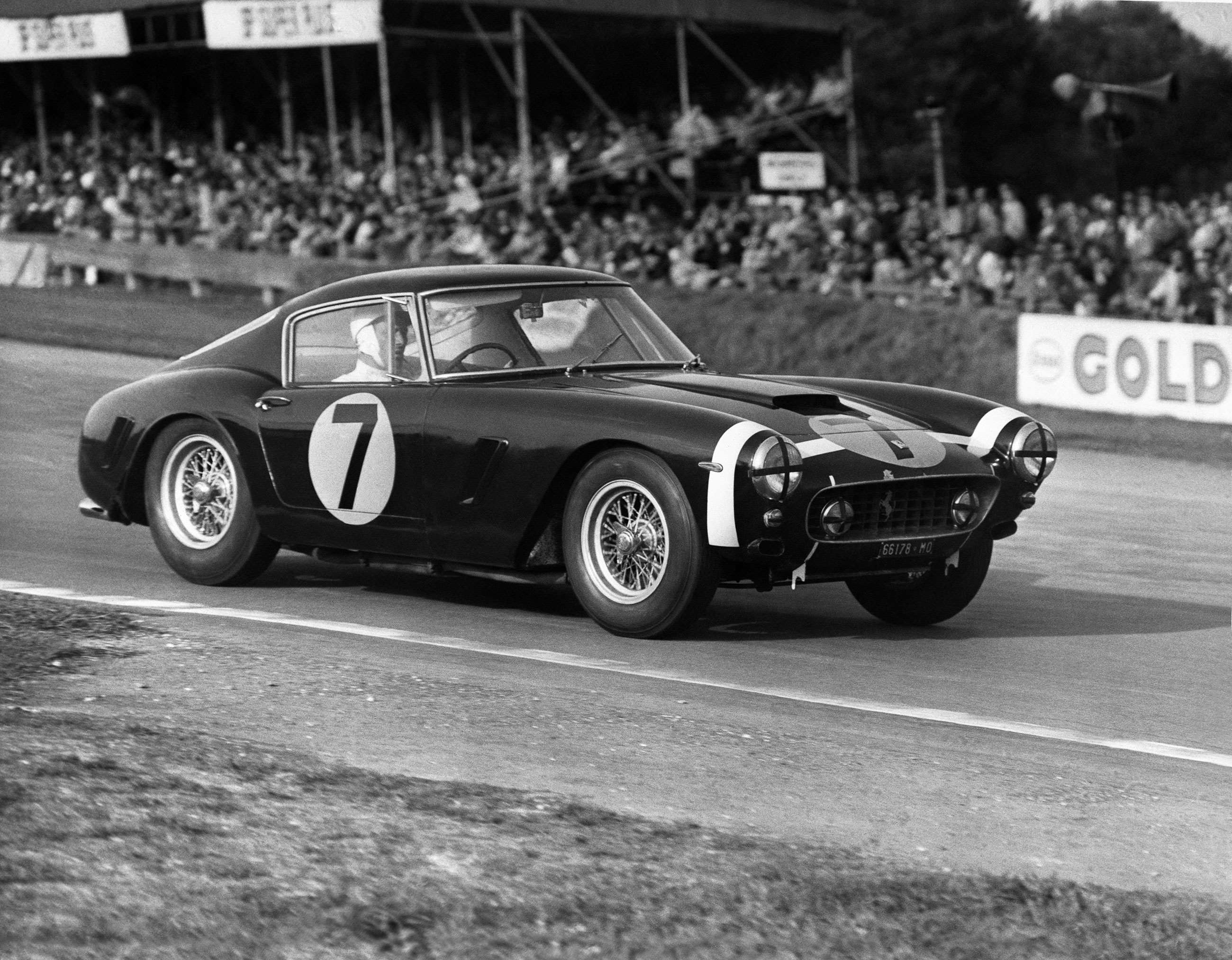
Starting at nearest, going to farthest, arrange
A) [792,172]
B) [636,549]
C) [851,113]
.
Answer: [636,549] < [792,172] < [851,113]

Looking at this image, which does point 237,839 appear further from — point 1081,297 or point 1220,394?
point 1081,297

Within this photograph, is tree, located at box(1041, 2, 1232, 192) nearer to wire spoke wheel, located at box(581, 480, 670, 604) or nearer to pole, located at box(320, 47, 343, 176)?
pole, located at box(320, 47, 343, 176)

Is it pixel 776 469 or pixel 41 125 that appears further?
pixel 41 125

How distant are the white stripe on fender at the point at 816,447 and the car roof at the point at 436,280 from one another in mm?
1366

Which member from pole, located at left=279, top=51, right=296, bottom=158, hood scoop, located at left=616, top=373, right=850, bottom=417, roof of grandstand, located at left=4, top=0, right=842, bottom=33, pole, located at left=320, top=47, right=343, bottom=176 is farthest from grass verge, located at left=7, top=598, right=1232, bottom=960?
pole, located at left=279, top=51, right=296, bottom=158

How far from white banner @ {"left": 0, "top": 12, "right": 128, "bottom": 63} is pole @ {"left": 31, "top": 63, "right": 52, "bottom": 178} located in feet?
3.25

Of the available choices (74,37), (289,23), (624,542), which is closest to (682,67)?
(289,23)

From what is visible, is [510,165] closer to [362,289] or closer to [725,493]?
[362,289]

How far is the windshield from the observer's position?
7340mm

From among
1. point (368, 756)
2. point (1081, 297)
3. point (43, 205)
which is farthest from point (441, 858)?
point (43, 205)

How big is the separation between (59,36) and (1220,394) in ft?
70.7

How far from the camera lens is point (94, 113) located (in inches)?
1272

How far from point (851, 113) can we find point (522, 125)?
252 inches

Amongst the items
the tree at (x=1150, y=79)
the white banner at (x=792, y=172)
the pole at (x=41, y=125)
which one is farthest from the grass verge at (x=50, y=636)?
the pole at (x=41, y=125)
